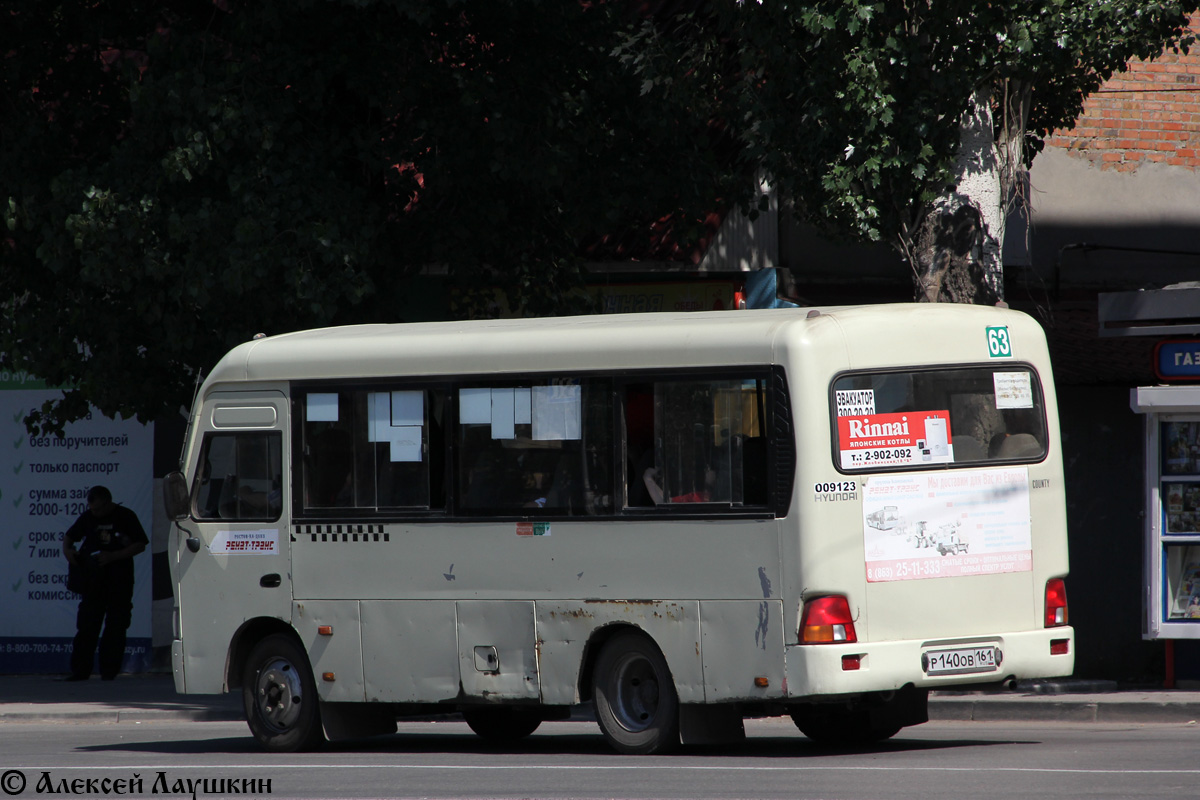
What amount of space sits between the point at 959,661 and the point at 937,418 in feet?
4.58

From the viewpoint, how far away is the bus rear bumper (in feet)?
31.3

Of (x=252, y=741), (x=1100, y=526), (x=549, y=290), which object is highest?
(x=549, y=290)

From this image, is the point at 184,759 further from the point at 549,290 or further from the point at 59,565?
the point at 59,565

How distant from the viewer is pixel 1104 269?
18.3m

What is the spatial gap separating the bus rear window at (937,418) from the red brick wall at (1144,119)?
896cm

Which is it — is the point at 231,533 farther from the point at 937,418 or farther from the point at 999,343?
the point at 999,343

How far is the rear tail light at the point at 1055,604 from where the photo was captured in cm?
1038

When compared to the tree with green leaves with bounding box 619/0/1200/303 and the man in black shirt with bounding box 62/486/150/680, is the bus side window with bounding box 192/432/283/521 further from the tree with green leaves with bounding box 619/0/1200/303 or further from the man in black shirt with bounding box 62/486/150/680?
the man in black shirt with bounding box 62/486/150/680

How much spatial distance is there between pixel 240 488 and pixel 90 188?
12.1 feet

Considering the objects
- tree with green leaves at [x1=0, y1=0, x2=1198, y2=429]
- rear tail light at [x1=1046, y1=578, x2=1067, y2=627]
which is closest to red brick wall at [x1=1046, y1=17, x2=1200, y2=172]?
tree with green leaves at [x1=0, y1=0, x2=1198, y2=429]

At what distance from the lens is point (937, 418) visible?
10.1 meters

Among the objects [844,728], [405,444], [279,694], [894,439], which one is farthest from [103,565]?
[894,439]

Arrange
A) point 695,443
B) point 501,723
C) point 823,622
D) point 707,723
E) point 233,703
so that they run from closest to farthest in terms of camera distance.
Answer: point 823,622 < point 695,443 < point 707,723 < point 501,723 < point 233,703

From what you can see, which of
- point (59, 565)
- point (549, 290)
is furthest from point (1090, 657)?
point (59, 565)
